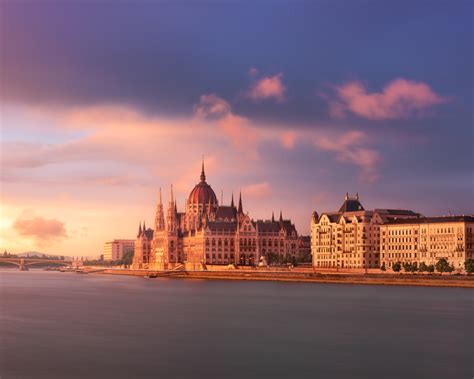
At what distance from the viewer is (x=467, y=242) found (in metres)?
144

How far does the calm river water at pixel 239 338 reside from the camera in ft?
150

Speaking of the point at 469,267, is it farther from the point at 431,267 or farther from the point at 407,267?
the point at 407,267

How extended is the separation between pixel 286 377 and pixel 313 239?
137513 millimetres

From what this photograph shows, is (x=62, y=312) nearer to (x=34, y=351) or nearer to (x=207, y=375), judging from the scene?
(x=34, y=351)

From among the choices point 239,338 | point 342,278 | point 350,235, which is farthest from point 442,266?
point 239,338

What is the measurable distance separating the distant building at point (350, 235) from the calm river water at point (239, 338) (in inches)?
2837

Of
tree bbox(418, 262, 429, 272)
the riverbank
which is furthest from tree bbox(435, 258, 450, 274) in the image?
the riverbank

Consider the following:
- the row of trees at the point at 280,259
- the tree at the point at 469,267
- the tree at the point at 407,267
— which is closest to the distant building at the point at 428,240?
the tree at the point at 407,267

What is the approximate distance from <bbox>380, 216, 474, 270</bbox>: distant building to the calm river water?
53.4m

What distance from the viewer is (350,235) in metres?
168

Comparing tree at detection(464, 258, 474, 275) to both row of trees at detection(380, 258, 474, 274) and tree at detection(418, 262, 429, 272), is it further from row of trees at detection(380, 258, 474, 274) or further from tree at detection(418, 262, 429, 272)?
tree at detection(418, 262, 429, 272)

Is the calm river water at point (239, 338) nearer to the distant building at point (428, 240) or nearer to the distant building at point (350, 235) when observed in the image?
the distant building at point (428, 240)

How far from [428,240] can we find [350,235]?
65.9 ft

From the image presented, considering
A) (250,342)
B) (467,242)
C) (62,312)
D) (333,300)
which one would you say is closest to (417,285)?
(467,242)
